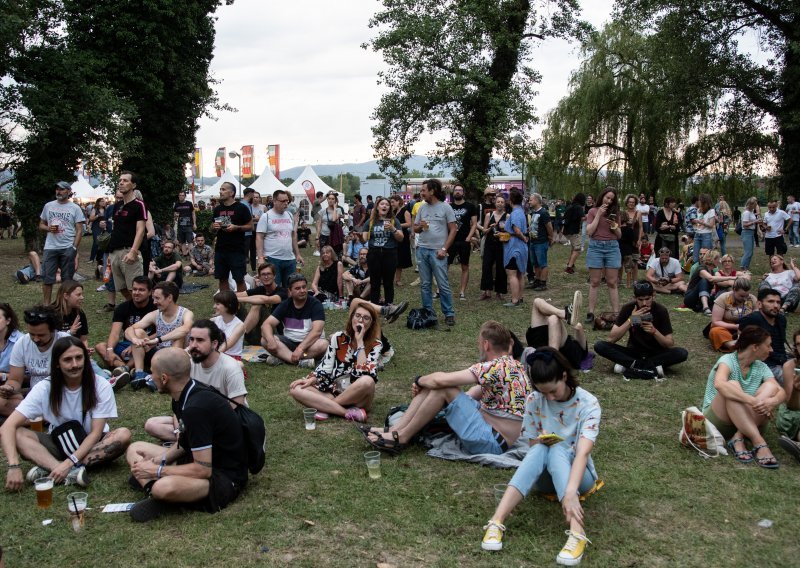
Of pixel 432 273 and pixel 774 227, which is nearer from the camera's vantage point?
pixel 432 273

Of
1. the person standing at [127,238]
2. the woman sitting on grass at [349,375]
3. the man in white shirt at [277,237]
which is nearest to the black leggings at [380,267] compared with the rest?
the man in white shirt at [277,237]

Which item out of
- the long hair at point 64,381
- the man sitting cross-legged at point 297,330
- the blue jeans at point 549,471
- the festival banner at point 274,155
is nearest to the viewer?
the blue jeans at point 549,471

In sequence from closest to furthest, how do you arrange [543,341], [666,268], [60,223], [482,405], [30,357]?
[482,405] < [30,357] < [543,341] < [60,223] < [666,268]

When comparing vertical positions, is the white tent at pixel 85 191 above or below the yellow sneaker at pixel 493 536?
above

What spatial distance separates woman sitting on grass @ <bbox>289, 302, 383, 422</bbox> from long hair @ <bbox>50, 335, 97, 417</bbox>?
1.74m

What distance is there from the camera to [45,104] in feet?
63.4

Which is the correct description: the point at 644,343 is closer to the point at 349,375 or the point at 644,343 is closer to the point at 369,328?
the point at 369,328

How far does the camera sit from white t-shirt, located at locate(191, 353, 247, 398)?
502 centimetres

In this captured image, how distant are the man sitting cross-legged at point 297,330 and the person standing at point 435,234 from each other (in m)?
2.20

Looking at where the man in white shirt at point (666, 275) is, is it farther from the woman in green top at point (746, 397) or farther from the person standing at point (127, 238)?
the person standing at point (127, 238)

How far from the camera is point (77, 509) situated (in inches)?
156

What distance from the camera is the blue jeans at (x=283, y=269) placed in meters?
9.82

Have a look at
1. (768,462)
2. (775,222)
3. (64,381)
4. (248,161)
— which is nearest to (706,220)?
(775,222)

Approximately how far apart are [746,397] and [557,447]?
189cm
